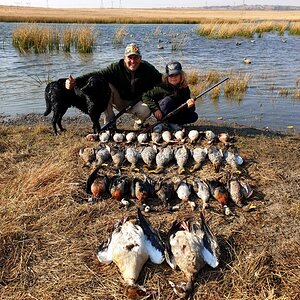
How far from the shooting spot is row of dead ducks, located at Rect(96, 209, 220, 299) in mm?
3322

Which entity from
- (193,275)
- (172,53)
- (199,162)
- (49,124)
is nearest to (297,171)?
(199,162)

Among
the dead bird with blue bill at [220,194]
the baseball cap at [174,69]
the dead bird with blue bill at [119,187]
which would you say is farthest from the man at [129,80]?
the dead bird with blue bill at [220,194]

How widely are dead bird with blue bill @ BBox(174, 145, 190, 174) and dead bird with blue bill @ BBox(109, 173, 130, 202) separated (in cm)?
88

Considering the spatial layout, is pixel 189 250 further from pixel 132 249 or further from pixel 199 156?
pixel 199 156

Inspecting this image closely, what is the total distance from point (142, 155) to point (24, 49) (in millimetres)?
14405

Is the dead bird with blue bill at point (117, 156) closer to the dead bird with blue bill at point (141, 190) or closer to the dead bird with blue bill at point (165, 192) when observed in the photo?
the dead bird with blue bill at point (141, 190)

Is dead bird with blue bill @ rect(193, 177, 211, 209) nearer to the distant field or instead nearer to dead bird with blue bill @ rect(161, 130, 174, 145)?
dead bird with blue bill @ rect(161, 130, 174, 145)

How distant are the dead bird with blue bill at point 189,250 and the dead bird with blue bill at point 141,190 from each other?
756mm

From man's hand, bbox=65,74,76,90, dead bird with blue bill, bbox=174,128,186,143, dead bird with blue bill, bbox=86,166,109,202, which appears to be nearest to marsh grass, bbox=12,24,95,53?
man's hand, bbox=65,74,76,90

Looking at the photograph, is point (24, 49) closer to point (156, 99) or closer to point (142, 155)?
point (156, 99)

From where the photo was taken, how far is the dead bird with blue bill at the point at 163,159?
5404 millimetres

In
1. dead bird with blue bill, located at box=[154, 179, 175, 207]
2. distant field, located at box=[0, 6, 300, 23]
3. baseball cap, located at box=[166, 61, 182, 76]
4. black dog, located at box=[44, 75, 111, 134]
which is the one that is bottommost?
distant field, located at box=[0, 6, 300, 23]

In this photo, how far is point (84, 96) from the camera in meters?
6.65

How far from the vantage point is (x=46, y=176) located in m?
4.85
